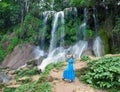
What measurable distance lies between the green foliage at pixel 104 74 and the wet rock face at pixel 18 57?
Answer: 11.9m

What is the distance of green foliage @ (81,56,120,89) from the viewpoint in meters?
8.35

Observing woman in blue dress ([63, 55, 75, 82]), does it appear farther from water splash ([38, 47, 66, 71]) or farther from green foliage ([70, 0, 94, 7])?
green foliage ([70, 0, 94, 7])

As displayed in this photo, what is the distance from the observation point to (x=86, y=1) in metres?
19.1

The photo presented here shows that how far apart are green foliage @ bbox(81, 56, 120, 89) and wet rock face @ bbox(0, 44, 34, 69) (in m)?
11.9

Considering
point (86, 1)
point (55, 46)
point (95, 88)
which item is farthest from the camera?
point (55, 46)

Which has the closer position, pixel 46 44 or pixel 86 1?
pixel 86 1

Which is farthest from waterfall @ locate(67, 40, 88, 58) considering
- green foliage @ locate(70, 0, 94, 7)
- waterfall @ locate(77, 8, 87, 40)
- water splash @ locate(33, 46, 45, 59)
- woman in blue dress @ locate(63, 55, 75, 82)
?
woman in blue dress @ locate(63, 55, 75, 82)

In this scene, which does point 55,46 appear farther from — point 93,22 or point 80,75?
point 80,75

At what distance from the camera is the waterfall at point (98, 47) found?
17414 mm

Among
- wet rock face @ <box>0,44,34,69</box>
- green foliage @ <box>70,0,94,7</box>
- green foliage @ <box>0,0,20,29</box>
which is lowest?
wet rock face @ <box>0,44,34,69</box>

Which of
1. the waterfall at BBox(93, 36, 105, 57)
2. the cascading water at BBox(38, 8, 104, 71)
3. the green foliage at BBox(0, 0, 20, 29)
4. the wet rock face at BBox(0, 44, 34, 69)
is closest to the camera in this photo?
the waterfall at BBox(93, 36, 105, 57)

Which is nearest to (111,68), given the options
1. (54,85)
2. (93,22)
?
(54,85)

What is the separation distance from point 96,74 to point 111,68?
581 millimetres

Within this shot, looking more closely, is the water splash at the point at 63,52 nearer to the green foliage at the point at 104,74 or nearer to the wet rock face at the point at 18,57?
the wet rock face at the point at 18,57
